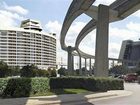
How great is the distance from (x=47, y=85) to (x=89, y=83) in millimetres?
4920

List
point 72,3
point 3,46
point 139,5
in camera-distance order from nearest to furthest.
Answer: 1. point 139,5
2. point 72,3
3. point 3,46

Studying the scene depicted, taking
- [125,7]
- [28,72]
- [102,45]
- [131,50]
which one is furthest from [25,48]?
[102,45]

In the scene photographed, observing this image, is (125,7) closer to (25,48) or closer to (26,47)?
(26,47)

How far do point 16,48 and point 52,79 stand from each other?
462 ft

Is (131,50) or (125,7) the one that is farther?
(131,50)

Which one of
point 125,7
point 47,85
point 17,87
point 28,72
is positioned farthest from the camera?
point 28,72

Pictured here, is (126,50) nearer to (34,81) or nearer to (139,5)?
(139,5)

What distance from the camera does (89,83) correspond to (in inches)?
1216

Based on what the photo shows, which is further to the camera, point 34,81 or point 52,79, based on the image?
point 52,79

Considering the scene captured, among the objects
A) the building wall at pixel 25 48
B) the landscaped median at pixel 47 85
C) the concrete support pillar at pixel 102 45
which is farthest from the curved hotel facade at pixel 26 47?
the landscaped median at pixel 47 85

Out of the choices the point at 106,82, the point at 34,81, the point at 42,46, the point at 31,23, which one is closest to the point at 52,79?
the point at 106,82

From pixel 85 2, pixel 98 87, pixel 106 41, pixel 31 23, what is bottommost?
pixel 98 87

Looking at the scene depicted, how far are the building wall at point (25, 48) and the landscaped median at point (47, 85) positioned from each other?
444 feet

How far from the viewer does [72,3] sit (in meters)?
44.7
